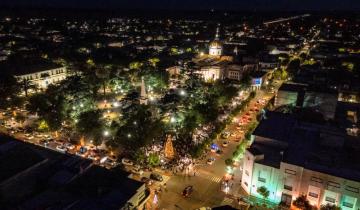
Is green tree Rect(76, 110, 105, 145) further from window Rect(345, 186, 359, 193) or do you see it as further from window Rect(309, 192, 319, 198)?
window Rect(345, 186, 359, 193)

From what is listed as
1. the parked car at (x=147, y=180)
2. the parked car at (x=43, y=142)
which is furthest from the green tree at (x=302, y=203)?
the parked car at (x=43, y=142)

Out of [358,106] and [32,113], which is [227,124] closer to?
[358,106]

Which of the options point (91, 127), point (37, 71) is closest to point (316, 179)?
point (91, 127)

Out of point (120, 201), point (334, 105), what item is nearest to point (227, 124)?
point (334, 105)

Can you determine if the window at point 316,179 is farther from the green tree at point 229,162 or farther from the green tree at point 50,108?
the green tree at point 50,108

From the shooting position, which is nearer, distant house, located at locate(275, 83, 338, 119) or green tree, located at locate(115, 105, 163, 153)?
green tree, located at locate(115, 105, 163, 153)

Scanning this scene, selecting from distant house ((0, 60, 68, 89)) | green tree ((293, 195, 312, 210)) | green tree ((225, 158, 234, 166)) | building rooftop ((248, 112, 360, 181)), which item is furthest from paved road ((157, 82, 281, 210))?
distant house ((0, 60, 68, 89))

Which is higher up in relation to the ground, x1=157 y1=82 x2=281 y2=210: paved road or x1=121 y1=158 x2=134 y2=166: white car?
x1=121 y1=158 x2=134 y2=166: white car
